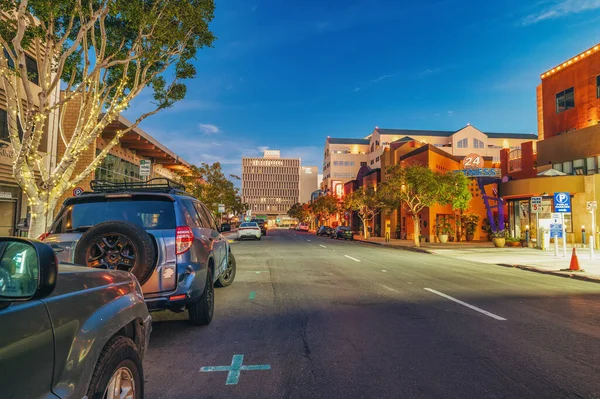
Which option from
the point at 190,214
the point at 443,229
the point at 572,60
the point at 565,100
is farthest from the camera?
the point at 443,229

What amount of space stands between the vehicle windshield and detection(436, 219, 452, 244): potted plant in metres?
31.0

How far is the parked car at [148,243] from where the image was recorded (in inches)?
176

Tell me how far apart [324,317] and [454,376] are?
2.72 meters

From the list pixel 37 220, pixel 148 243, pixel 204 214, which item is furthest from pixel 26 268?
pixel 37 220

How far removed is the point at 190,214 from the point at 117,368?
369 centimetres

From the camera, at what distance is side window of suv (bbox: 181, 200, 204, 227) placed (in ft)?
18.5

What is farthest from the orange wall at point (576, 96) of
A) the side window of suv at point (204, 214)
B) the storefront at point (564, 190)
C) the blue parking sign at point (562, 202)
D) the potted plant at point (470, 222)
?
the side window of suv at point (204, 214)

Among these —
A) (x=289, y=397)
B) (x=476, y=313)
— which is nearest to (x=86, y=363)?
(x=289, y=397)

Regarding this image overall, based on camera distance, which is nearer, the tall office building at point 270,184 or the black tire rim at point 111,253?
the black tire rim at point 111,253

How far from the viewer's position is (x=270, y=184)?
174m

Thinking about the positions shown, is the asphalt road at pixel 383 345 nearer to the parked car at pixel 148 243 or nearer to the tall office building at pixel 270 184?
the parked car at pixel 148 243

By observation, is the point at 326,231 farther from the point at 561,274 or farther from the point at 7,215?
the point at 561,274

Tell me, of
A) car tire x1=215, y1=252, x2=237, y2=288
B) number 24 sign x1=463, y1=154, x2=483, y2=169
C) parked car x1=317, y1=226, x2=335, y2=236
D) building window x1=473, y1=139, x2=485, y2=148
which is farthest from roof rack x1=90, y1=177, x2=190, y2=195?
building window x1=473, y1=139, x2=485, y2=148

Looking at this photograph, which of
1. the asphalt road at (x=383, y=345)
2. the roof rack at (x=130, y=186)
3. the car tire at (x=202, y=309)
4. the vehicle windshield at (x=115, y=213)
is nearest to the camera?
the asphalt road at (x=383, y=345)
